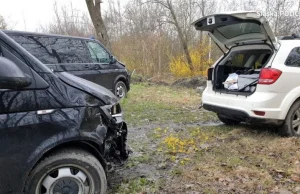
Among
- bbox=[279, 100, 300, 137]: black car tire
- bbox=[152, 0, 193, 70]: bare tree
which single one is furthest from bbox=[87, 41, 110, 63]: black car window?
bbox=[152, 0, 193, 70]: bare tree

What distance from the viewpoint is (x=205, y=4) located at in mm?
22016

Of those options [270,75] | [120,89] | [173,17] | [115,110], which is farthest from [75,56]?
[173,17]

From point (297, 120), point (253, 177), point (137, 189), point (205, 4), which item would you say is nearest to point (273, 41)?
point (297, 120)

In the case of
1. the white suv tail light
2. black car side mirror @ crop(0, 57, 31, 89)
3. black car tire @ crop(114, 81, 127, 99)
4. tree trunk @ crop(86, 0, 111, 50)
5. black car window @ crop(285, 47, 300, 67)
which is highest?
tree trunk @ crop(86, 0, 111, 50)

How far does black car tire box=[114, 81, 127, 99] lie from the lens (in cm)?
966

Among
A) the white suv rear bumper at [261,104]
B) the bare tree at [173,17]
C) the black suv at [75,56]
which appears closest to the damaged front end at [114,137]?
the white suv rear bumper at [261,104]

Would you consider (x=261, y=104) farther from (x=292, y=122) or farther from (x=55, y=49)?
(x=55, y=49)

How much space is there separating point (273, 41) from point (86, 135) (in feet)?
12.0

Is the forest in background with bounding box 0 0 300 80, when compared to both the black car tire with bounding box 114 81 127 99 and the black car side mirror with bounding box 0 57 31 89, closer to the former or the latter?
the black car tire with bounding box 114 81 127 99

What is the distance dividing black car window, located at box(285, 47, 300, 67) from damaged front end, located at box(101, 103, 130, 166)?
3.03m

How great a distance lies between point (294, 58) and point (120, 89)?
6170mm

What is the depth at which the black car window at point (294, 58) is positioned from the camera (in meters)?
4.74

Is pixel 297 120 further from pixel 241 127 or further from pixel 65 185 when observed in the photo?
pixel 65 185

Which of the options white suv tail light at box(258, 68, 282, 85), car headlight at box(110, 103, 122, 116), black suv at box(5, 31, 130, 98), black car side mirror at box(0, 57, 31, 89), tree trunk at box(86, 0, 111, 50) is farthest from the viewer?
tree trunk at box(86, 0, 111, 50)
